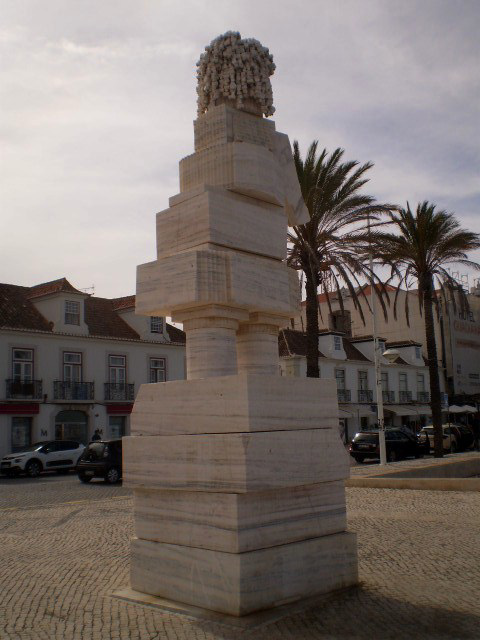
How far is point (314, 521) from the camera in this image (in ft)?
17.8

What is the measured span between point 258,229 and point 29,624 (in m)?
3.64

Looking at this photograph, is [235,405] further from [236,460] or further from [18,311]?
[18,311]

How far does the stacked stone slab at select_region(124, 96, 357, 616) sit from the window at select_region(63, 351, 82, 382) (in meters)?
30.2

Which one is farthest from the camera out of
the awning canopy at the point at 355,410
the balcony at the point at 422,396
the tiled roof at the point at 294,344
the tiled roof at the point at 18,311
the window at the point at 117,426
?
the balcony at the point at 422,396

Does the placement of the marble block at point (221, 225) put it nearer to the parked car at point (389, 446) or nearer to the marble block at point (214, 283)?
the marble block at point (214, 283)

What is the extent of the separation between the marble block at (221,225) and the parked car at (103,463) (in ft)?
51.9

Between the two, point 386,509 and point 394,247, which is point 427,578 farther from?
point 394,247

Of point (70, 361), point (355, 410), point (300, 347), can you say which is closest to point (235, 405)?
point (70, 361)

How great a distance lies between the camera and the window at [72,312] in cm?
3547

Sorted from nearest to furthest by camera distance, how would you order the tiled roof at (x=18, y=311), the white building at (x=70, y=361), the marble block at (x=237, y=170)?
the marble block at (x=237, y=170)
the white building at (x=70, y=361)
the tiled roof at (x=18, y=311)

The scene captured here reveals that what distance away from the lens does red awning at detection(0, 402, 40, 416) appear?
31.9 metres

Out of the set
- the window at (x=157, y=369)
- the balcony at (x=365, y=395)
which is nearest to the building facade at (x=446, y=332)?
the balcony at (x=365, y=395)

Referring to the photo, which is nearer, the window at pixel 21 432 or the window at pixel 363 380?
the window at pixel 21 432

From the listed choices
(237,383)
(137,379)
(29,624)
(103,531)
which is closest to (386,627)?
(237,383)
